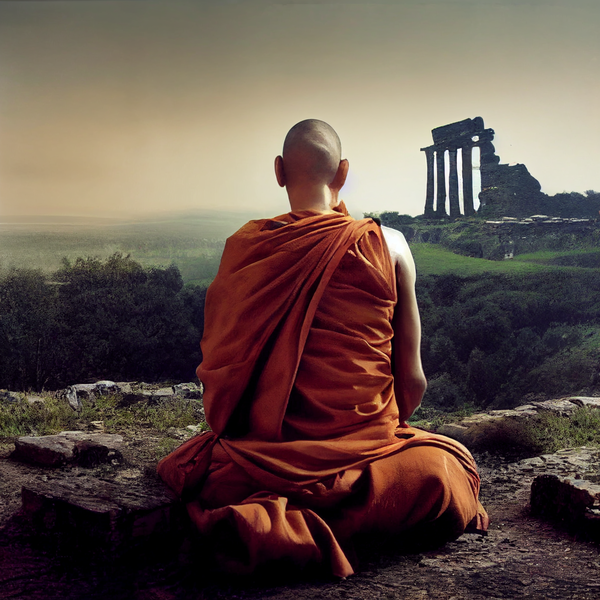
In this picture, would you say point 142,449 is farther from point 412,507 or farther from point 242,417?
point 412,507

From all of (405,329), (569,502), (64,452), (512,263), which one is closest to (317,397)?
(405,329)

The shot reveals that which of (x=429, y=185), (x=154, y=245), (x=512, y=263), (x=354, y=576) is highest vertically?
(x=429, y=185)

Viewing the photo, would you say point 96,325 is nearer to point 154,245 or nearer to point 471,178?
point 154,245

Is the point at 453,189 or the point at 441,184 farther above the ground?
the point at 441,184

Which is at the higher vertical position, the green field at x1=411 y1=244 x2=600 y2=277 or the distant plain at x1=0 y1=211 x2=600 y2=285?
the distant plain at x1=0 y1=211 x2=600 y2=285

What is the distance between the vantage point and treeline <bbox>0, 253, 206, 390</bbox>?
7770 millimetres

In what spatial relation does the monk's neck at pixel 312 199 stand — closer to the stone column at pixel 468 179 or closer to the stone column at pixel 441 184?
the stone column at pixel 468 179

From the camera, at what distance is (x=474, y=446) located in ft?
16.1

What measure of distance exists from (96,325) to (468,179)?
13727mm

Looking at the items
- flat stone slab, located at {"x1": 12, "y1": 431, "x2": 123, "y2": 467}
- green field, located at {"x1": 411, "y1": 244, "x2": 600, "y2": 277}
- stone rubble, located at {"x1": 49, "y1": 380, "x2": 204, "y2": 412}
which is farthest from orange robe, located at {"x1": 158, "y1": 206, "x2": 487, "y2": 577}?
green field, located at {"x1": 411, "y1": 244, "x2": 600, "y2": 277}

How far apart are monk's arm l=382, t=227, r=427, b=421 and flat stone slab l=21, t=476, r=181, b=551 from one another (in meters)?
1.26

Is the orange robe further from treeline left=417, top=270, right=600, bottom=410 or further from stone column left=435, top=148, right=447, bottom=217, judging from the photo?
stone column left=435, top=148, right=447, bottom=217

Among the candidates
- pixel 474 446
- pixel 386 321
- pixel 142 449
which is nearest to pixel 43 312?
pixel 142 449

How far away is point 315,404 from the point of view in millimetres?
2635
